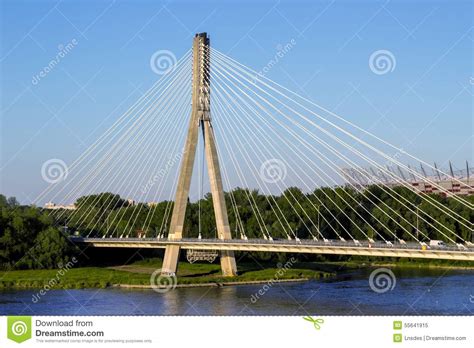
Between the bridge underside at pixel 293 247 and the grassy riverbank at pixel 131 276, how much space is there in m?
1.77

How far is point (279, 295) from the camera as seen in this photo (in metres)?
37.3

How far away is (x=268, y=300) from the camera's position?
35188 mm

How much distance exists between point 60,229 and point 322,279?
55.6 feet

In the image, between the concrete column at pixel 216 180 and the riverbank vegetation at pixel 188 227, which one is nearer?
the concrete column at pixel 216 180

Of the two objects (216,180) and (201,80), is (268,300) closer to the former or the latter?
(216,180)

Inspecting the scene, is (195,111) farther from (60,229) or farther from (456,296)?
(456,296)

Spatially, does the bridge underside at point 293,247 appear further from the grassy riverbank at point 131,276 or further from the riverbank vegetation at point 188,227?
→ the riverbank vegetation at point 188,227

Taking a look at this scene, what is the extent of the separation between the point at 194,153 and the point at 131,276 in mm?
7637

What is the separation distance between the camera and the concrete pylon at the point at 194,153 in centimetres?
4428

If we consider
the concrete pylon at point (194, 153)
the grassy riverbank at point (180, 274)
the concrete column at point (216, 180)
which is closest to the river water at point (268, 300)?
the grassy riverbank at point (180, 274)

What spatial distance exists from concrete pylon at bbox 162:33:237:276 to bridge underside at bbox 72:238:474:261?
3.90 ft

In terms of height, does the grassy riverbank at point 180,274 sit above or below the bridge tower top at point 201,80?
below

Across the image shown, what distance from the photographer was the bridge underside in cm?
3328

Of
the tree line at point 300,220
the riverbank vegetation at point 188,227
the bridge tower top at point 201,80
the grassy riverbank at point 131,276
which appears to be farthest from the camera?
the tree line at point 300,220
